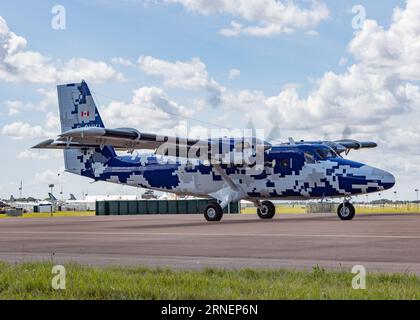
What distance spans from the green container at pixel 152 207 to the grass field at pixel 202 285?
55.5 metres

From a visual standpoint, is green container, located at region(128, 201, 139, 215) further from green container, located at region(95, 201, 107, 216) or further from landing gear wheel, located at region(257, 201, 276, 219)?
landing gear wheel, located at region(257, 201, 276, 219)

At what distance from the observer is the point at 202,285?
10.2m

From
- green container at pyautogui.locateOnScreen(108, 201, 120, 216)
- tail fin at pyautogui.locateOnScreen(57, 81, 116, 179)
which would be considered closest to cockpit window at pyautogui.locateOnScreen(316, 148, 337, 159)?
tail fin at pyautogui.locateOnScreen(57, 81, 116, 179)

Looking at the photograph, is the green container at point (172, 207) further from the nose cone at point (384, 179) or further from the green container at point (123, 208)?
the nose cone at point (384, 179)

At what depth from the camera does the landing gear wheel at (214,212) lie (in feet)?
117

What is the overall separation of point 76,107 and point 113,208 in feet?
107

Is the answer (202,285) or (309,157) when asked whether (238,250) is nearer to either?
(202,285)

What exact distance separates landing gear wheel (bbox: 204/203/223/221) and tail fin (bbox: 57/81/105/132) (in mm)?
8539

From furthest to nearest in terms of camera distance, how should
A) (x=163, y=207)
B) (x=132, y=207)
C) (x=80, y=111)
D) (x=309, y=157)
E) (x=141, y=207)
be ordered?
1. (x=132, y=207)
2. (x=141, y=207)
3. (x=163, y=207)
4. (x=80, y=111)
5. (x=309, y=157)

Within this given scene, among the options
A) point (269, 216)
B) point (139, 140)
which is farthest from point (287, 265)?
point (269, 216)

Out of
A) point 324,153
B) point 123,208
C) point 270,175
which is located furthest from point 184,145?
point 123,208

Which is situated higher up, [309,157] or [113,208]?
[309,157]

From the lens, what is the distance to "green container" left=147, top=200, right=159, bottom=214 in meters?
67.6
